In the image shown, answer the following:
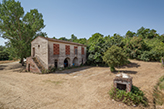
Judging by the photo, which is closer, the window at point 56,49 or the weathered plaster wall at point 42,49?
the weathered plaster wall at point 42,49

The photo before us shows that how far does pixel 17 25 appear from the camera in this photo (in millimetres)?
20344

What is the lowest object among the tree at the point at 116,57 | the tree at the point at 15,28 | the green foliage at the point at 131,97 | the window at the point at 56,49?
the green foliage at the point at 131,97

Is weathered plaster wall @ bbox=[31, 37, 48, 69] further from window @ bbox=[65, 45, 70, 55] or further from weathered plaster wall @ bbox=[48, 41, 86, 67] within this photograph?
window @ bbox=[65, 45, 70, 55]

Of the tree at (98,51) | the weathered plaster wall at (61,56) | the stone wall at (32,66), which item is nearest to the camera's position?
the stone wall at (32,66)

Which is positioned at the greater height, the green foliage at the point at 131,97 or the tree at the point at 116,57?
the tree at the point at 116,57

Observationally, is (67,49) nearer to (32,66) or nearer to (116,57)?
(32,66)

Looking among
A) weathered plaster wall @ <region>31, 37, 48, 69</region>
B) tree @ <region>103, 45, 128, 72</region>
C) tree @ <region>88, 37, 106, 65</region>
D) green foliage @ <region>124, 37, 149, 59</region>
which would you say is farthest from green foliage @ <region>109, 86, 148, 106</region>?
green foliage @ <region>124, 37, 149, 59</region>

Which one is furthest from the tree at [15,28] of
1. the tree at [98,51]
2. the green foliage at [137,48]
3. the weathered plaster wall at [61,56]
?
the green foliage at [137,48]

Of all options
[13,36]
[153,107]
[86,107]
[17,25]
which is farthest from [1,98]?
[17,25]

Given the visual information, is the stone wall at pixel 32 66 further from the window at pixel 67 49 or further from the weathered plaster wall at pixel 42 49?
the window at pixel 67 49

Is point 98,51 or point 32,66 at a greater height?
point 98,51

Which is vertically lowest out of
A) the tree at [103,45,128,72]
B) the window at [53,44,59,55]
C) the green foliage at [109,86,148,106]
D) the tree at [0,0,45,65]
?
the green foliage at [109,86,148,106]

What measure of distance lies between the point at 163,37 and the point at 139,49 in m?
22.6

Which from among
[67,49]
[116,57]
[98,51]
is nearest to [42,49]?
[67,49]
